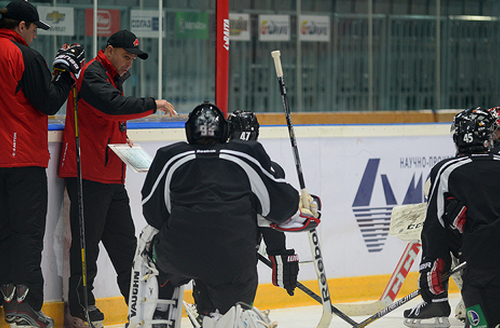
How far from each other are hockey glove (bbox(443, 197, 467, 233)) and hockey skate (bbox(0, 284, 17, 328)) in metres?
1.84

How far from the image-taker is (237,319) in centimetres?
244

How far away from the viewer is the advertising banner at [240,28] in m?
7.93

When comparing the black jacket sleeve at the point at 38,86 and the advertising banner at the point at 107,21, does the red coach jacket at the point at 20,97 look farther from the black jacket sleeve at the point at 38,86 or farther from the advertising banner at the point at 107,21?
the advertising banner at the point at 107,21

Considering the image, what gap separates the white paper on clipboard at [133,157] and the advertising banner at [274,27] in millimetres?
4780

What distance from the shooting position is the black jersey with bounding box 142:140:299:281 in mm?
2416

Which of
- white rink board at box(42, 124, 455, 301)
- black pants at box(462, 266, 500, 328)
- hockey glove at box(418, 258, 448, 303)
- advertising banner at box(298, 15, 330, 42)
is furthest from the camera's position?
advertising banner at box(298, 15, 330, 42)

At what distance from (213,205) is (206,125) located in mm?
270

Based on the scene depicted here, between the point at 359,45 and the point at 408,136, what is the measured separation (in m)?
4.01

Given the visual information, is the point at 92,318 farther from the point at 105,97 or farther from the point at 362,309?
the point at 362,309

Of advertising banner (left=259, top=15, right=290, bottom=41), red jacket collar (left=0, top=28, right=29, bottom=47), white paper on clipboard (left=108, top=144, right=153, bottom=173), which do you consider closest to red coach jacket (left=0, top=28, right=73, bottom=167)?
red jacket collar (left=0, top=28, right=29, bottom=47)

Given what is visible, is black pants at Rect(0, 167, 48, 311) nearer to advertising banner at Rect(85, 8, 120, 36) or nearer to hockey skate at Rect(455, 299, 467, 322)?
hockey skate at Rect(455, 299, 467, 322)

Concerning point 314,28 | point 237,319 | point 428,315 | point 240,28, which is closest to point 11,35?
point 237,319

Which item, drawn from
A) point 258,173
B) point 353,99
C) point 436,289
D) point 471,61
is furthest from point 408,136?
point 471,61

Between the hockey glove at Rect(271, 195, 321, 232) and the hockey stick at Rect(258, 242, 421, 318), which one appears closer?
the hockey glove at Rect(271, 195, 321, 232)
